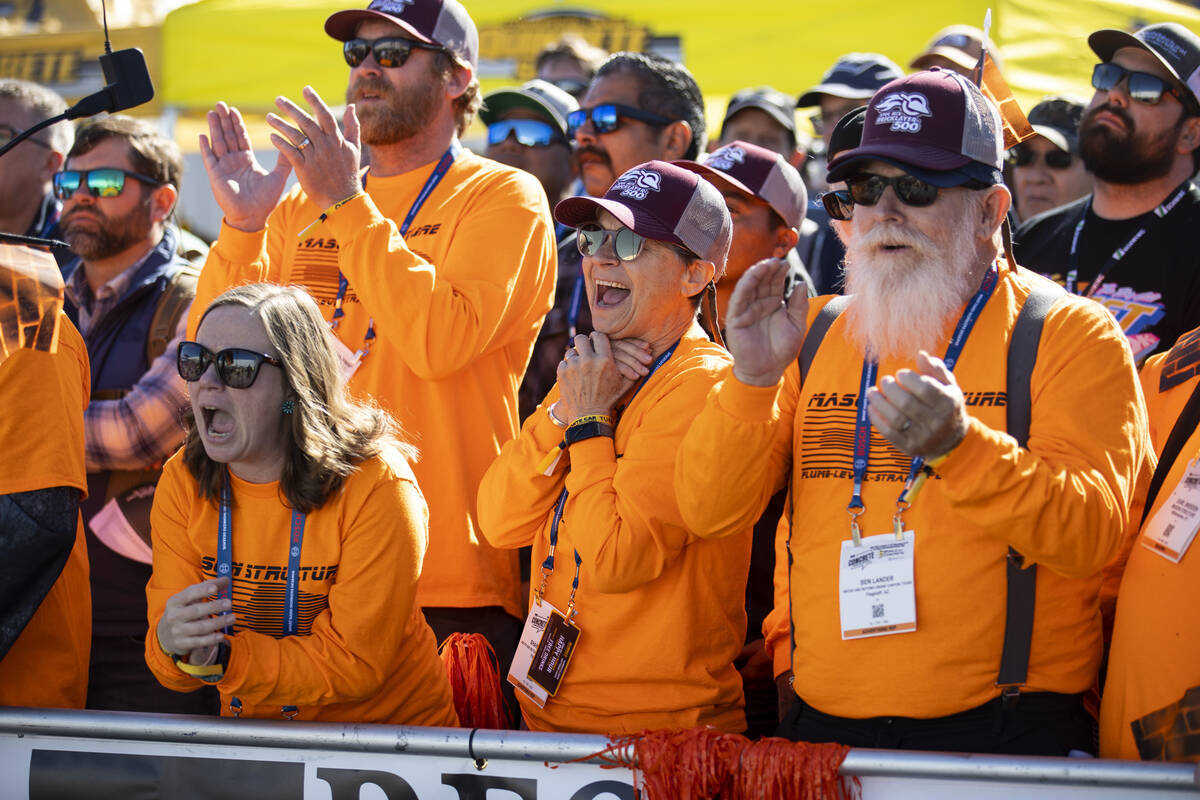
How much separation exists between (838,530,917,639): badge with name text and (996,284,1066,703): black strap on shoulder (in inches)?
8.1

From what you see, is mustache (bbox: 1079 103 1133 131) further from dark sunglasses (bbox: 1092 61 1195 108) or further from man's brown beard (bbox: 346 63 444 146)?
A: man's brown beard (bbox: 346 63 444 146)

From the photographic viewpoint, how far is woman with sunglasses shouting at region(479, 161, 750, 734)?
309 cm

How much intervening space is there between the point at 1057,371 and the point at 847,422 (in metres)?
0.48

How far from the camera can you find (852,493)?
9.56 feet

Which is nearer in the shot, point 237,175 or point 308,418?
point 308,418

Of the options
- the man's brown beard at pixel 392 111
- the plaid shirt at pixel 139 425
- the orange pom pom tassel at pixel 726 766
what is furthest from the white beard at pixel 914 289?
the plaid shirt at pixel 139 425

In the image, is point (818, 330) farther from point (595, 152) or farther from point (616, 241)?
point (595, 152)

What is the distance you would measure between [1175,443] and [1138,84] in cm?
207

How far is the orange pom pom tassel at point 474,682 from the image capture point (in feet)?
11.8

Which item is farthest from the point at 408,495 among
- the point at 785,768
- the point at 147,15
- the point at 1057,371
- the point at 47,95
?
the point at 147,15

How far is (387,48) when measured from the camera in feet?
13.9

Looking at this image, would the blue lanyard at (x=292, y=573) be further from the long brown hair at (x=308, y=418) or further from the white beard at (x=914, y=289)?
the white beard at (x=914, y=289)

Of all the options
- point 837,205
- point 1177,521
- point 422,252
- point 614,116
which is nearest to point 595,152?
point 614,116

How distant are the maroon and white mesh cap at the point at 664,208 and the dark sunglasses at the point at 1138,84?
2036 mm
